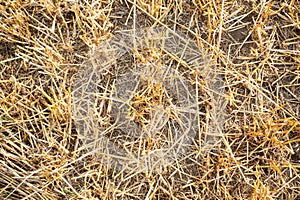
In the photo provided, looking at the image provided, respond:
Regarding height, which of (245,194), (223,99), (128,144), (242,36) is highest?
(242,36)

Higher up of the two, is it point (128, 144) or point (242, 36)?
point (242, 36)

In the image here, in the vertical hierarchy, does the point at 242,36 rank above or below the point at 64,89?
above

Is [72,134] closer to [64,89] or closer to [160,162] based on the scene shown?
[64,89]

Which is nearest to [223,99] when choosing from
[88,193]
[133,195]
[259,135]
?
[259,135]

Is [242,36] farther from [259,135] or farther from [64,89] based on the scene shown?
[64,89]

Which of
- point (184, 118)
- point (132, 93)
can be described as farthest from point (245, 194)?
point (132, 93)
